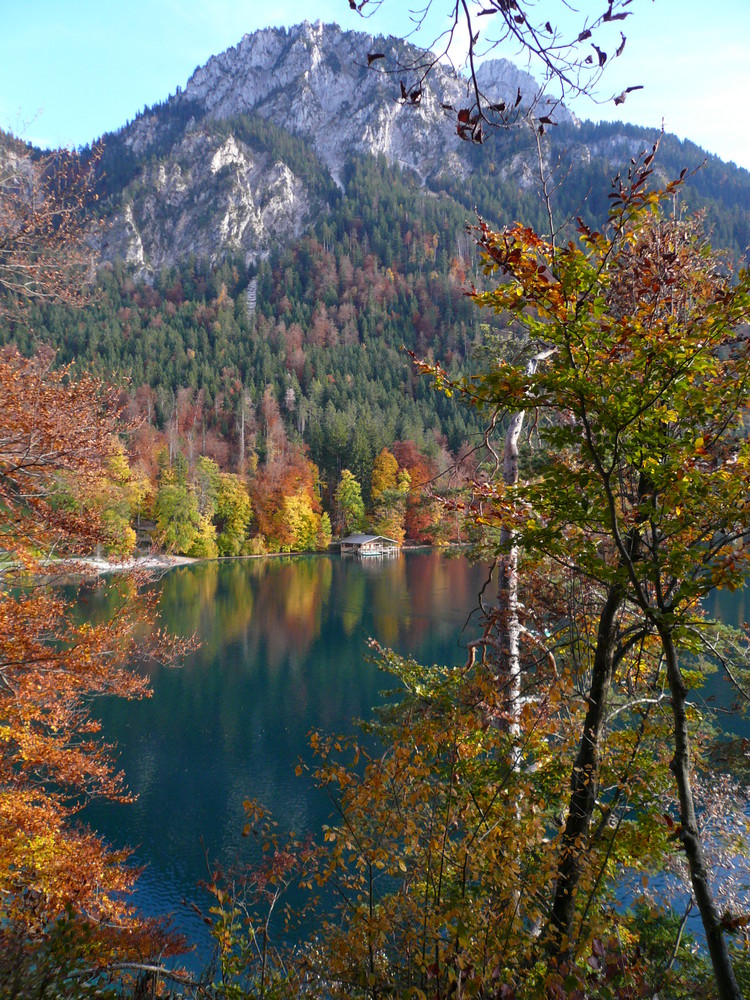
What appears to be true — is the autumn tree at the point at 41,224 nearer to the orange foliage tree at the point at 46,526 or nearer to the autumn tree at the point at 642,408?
the orange foliage tree at the point at 46,526

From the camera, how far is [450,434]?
64.4m

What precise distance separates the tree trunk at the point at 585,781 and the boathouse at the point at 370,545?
44.7m

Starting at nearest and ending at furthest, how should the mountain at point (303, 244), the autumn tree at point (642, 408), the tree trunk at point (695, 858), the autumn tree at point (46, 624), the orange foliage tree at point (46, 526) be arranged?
1. the tree trunk at point (695, 858)
2. the autumn tree at point (642, 408)
3. the orange foliage tree at point (46, 526)
4. the autumn tree at point (46, 624)
5. the mountain at point (303, 244)

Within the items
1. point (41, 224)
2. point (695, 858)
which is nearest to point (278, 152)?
point (41, 224)

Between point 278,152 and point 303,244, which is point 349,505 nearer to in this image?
point 303,244

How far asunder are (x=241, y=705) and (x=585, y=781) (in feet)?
48.5

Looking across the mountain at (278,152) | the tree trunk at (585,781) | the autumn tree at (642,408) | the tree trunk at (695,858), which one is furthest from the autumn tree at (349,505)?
the mountain at (278,152)

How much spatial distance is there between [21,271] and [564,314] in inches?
212

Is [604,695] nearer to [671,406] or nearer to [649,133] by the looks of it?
[671,406]

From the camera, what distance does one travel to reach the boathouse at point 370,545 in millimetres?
48219

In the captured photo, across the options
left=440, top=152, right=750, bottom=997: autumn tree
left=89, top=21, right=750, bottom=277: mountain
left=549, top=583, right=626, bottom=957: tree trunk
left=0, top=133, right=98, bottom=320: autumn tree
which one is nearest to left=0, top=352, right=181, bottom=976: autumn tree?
left=0, top=133, right=98, bottom=320: autumn tree

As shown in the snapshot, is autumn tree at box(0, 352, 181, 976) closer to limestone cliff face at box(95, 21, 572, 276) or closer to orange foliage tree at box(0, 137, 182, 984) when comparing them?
orange foliage tree at box(0, 137, 182, 984)

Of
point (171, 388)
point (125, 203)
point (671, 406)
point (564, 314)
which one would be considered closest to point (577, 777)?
point (671, 406)

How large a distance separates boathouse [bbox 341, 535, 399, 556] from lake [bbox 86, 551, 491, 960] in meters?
14.4
